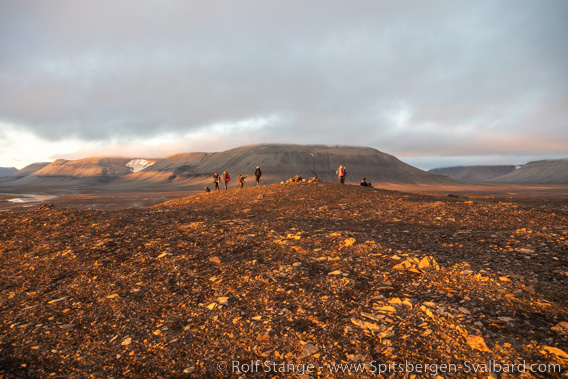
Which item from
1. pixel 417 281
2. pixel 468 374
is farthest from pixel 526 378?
pixel 417 281

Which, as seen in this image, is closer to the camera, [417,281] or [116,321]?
[116,321]

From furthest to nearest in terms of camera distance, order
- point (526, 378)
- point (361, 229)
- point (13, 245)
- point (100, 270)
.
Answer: point (361, 229)
point (13, 245)
point (100, 270)
point (526, 378)

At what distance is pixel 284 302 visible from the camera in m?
5.10

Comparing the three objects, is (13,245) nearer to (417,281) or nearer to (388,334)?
(388,334)

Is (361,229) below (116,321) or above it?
above

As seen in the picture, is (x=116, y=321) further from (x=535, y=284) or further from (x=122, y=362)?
(x=535, y=284)

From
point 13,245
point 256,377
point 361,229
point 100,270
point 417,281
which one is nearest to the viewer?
point 256,377

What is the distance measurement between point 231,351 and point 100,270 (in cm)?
451

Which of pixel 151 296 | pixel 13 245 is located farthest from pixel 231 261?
pixel 13 245

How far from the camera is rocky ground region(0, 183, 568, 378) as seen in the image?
3.67m

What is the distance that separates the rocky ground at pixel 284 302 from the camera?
3.67m

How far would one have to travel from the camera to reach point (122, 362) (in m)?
3.85

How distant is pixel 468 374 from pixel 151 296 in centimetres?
521

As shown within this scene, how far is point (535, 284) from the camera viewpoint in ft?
16.3
